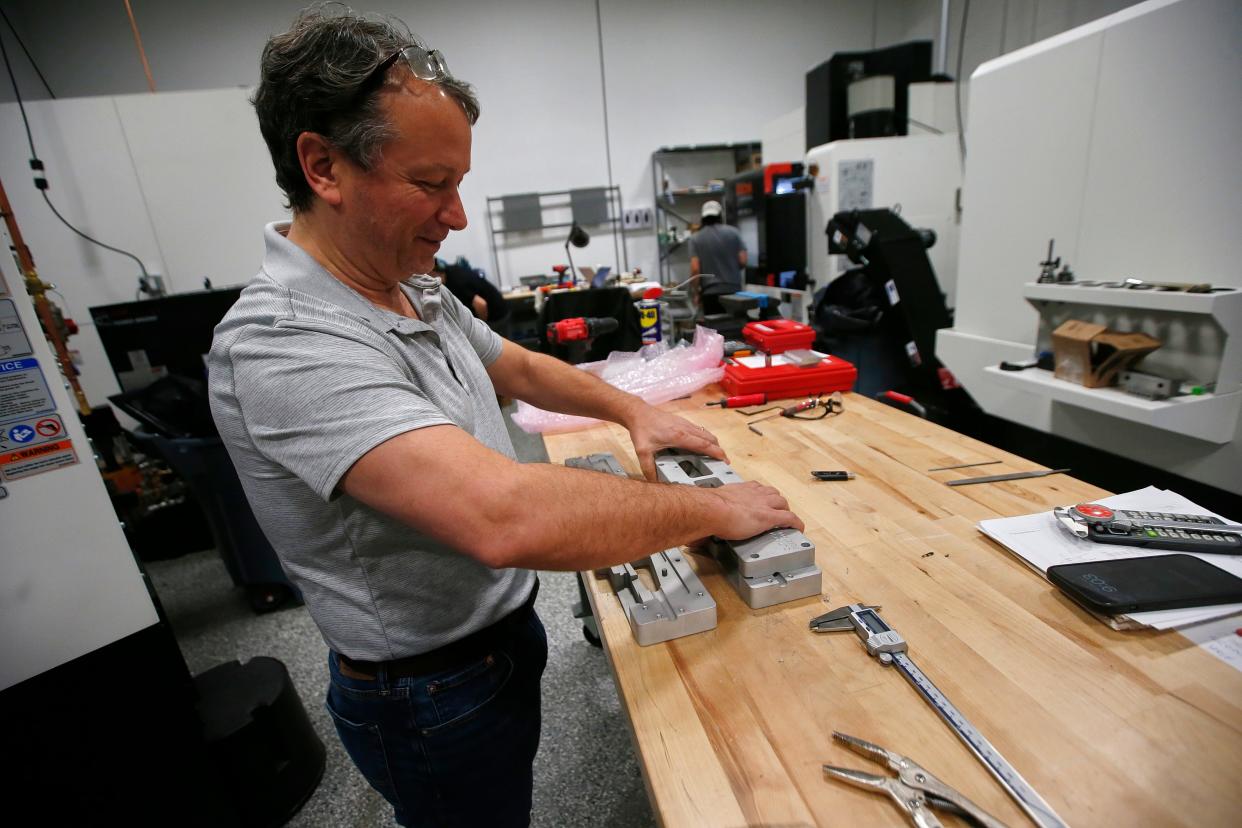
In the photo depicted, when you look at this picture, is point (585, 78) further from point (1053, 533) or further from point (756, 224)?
point (1053, 533)

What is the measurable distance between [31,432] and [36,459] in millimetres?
49

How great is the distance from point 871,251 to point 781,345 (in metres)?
1.25

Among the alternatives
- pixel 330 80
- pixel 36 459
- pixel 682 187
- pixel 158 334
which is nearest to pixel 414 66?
pixel 330 80

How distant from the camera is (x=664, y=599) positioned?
2.39 ft

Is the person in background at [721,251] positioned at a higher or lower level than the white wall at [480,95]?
lower

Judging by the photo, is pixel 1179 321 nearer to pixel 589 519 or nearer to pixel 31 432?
pixel 589 519

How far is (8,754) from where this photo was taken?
0.98 m

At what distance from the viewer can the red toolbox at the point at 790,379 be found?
1478 millimetres

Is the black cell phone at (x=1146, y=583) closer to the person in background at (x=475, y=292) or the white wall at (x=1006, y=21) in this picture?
the person in background at (x=475, y=292)

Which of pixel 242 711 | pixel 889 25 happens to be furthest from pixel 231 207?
pixel 889 25

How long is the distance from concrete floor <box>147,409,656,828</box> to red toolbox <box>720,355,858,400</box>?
0.99m

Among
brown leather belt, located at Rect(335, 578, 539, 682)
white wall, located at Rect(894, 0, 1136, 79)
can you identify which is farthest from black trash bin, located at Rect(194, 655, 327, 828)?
white wall, located at Rect(894, 0, 1136, 79)

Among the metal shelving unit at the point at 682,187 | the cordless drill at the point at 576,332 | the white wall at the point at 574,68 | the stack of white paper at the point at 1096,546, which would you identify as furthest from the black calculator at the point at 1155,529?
the white wall at the point at 574,68

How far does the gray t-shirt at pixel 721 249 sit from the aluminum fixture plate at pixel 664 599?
3.50 meters
